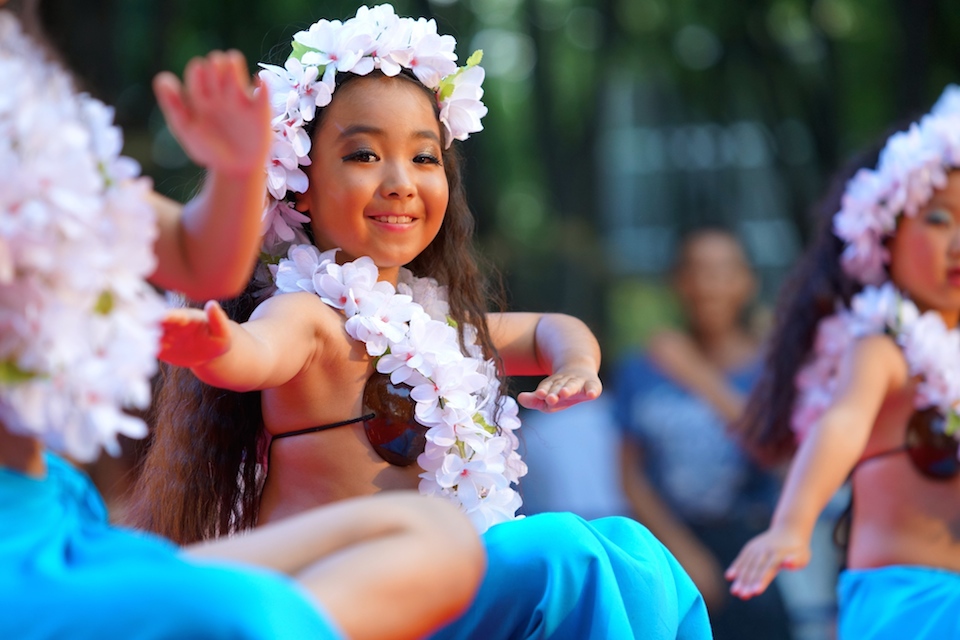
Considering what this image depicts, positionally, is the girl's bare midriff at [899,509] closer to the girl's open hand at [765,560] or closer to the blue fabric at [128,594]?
the girl's open hand at [765,560]

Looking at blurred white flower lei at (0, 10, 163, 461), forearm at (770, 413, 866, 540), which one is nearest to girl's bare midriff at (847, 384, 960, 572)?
forearm at (770, 413, 866, 540)

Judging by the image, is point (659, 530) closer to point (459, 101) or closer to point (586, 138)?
point (459, 101)

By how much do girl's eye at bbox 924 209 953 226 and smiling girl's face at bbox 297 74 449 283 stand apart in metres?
1.57

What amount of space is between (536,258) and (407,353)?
250 inches

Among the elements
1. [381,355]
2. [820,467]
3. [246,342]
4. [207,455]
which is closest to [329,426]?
[381,355]

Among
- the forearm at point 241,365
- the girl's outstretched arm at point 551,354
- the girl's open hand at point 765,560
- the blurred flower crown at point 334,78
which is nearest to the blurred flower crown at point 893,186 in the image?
the girl's open hand at point 765,560

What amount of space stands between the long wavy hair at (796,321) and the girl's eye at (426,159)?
1.57 m

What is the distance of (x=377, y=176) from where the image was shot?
2.72 metres

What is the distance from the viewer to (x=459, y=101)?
115 inches

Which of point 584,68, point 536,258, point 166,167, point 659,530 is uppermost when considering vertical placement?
point 584,68

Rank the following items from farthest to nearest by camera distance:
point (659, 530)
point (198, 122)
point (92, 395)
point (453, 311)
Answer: point (659, 530) < point (453, 311) < point (198, 122) < point (92, 395)

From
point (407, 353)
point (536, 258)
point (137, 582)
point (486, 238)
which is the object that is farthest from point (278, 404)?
point (536, 258)

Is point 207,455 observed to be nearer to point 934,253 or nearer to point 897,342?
point 897,342

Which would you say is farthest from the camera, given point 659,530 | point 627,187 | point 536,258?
point 627,187
